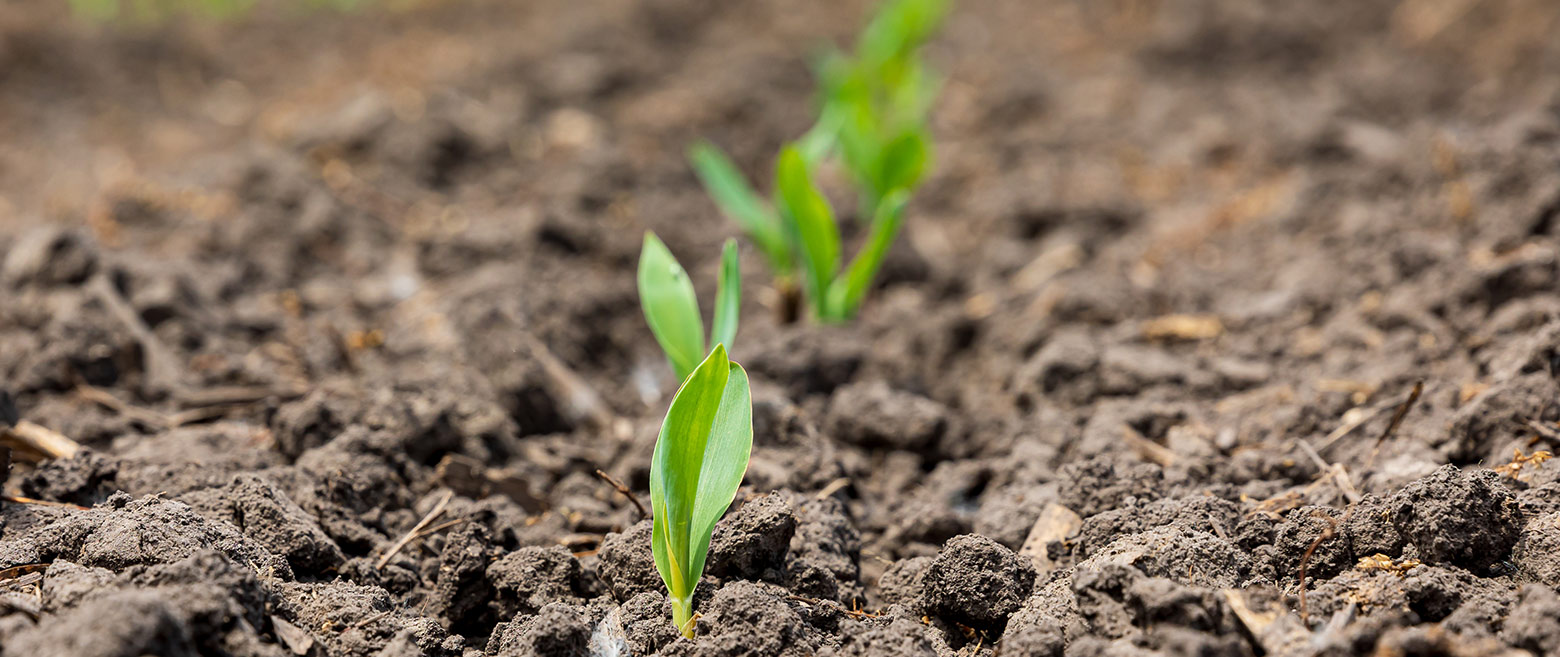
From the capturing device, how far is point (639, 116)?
434cm

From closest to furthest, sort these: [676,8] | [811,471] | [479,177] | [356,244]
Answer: [811,471]
[356,244]
[479,177]
[676,8]

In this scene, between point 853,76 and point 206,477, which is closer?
point 206,477

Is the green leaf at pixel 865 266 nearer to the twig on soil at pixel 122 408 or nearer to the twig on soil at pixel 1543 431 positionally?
the twig on soil at pixel 1543 431

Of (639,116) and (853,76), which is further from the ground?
(853,76)

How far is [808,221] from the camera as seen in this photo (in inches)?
106

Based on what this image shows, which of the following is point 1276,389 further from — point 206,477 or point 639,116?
point 639,116

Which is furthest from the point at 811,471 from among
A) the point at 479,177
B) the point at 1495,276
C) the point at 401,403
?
the point at 479,177

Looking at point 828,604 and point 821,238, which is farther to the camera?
point 821,238

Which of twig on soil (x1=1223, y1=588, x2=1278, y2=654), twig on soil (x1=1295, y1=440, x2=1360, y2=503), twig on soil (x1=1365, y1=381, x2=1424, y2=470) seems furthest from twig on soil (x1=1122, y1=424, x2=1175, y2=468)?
twig on soil (x1=1223, y1=588, x2=1278, y2=654)

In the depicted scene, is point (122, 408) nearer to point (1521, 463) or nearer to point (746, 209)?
point (746, 209)

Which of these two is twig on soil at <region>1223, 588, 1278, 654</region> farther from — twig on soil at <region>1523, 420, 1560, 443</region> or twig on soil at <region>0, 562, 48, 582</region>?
twig on soil at <region>0, 562, 48, 582</region>

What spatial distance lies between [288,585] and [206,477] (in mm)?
405

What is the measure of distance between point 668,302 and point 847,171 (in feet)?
6.94

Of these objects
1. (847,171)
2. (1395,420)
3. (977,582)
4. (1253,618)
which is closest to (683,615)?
(977,582)
